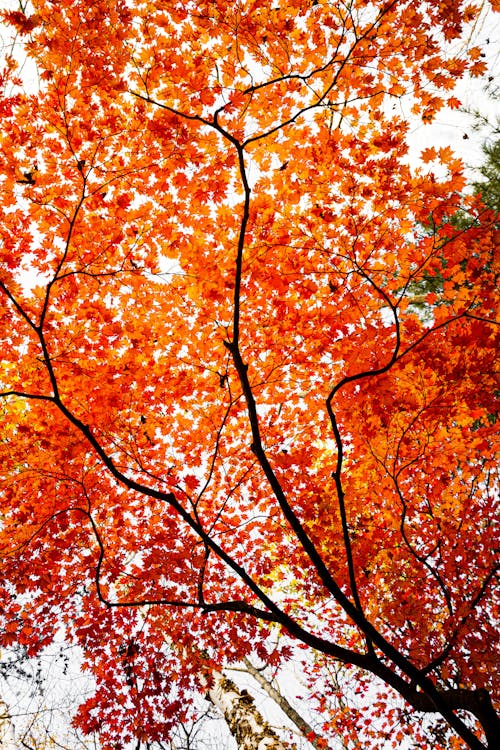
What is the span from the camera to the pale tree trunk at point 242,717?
518cm

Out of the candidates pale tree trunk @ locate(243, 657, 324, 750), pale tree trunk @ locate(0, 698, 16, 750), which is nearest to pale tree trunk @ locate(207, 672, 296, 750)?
pale tree trunk @ locate(243, 657, 324, 750)

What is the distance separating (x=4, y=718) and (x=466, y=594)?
6762 mm

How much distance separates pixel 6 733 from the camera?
5.70 m

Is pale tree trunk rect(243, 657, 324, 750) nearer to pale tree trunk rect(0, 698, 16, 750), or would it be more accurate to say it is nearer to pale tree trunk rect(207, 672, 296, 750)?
pale tree trunk rect(207, 672, 296, 750)

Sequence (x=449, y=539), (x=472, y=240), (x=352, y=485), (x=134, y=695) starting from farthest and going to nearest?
(x=352, y=485)
(x=134, y=695)
(x=449, y=539)
(x=472, y=240)

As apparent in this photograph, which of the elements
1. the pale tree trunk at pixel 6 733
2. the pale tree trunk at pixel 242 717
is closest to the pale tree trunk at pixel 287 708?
the pale tree trunk at pixel 242 717

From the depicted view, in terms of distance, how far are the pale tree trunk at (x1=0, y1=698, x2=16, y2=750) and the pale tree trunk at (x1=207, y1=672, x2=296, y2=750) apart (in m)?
2.80

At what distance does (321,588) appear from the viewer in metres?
7.43

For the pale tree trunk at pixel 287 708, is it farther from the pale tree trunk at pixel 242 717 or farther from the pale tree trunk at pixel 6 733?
the pale tree trunk at pixel 6 733

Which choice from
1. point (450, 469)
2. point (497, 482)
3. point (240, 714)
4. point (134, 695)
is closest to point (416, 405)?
point (450, 469)

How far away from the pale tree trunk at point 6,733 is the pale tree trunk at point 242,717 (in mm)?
2801

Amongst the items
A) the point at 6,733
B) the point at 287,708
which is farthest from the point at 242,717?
the point at 6,733

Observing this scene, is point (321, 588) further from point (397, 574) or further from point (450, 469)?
point (450, 469)

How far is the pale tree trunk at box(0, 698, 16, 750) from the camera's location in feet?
18.4
